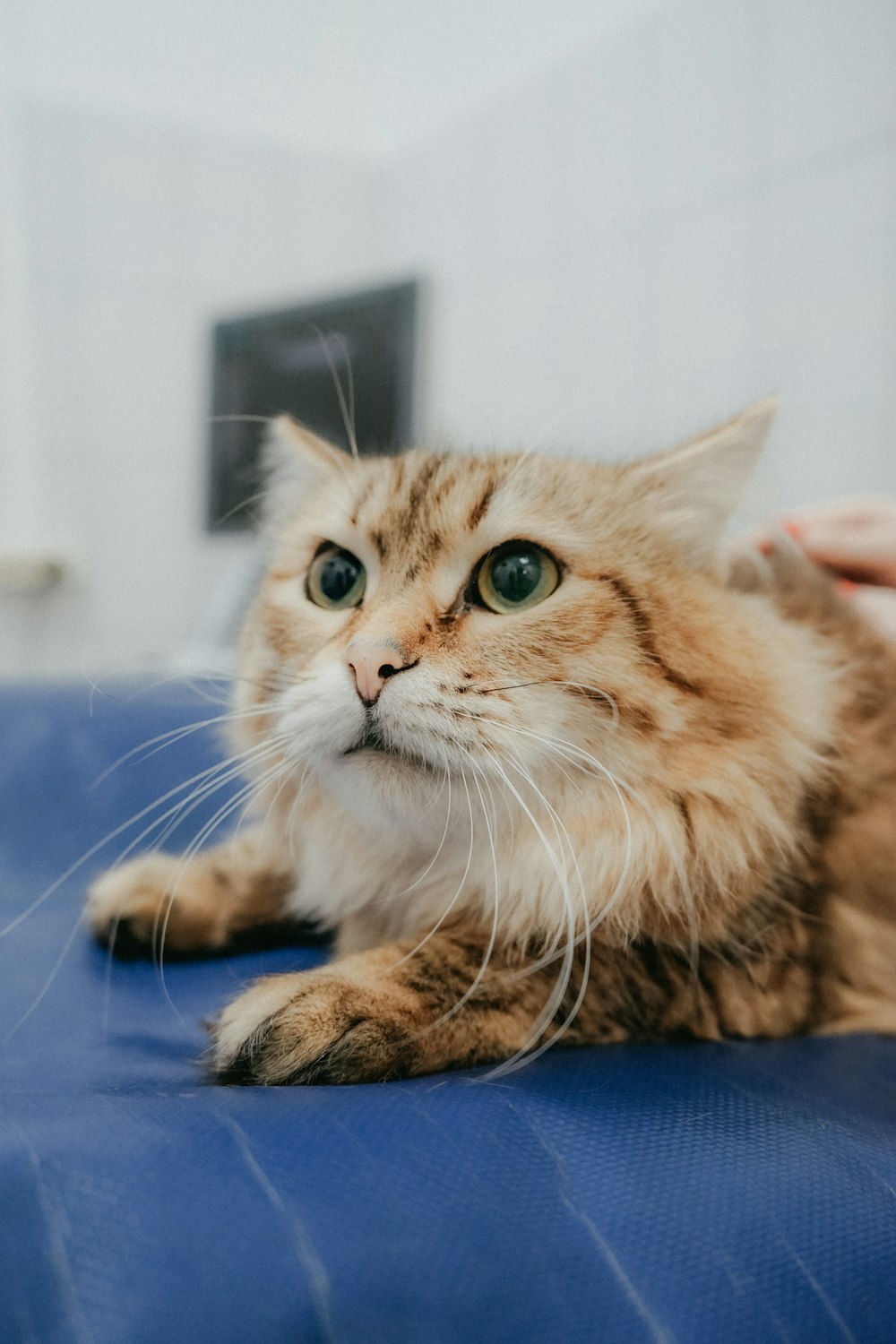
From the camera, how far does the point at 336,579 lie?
0.84 meters

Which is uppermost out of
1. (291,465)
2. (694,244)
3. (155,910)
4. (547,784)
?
(694,244)

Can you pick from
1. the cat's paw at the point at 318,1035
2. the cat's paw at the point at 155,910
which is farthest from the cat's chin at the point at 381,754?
the cat's paw at the point at 155,910

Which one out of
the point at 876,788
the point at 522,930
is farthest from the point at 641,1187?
the point at 876,788

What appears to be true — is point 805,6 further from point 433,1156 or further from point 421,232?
point 433,1156

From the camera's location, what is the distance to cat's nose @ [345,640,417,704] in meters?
0.63

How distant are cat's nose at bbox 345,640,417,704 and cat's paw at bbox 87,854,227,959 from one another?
1.12 feet

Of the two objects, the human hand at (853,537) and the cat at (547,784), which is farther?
the human hand at (853,537)

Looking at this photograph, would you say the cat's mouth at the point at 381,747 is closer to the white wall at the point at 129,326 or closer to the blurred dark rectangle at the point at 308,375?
the blurred dark rectangle at the point at 308,375

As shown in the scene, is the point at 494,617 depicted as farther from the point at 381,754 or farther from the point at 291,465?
the point at 291,465

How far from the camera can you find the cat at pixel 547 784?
2.06 feet

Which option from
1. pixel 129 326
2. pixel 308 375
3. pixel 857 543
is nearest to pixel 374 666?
pixel 857 543

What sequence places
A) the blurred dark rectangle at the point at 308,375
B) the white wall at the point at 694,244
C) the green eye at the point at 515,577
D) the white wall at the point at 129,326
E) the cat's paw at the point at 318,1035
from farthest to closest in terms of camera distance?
the white wall at the point at 129,326, the blurred dark rectangle at the point at 308,375, the white wall at the point at 694,244, the green eye at the point at 515,577, the cat's paw at the point at 318,1035

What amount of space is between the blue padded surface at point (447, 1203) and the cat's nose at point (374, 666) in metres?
0.26

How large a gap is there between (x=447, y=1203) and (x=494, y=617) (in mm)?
418
